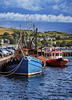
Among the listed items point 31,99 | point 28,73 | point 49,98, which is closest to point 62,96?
point 49,98

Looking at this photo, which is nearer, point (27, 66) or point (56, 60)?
point (27, 66)

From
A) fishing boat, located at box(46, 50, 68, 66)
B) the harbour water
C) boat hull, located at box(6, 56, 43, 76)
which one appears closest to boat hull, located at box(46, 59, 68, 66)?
fishing boat, located at box(46, 50, 68, 66)

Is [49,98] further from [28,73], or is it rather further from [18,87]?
[28,73]

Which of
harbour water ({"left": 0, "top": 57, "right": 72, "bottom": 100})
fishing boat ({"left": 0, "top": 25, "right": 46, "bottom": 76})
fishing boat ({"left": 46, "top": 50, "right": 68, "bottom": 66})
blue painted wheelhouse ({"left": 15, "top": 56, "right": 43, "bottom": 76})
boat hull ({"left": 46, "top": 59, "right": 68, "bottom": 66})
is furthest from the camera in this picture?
boat hull ({"left": 46, "top": 59, "right": 68, "bottom": 66})

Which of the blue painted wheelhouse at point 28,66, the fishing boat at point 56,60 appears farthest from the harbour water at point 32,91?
the fishing boat at point 56,60

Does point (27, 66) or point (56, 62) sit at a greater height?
point (27, 66)

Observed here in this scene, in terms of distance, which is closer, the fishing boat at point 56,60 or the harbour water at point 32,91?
the harbour water at point 32,91

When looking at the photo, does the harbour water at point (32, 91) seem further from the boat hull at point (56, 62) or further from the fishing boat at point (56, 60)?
the boat hull at point (56, 62)

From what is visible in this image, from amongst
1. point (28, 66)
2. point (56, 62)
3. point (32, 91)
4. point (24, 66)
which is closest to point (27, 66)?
point (28, 66)

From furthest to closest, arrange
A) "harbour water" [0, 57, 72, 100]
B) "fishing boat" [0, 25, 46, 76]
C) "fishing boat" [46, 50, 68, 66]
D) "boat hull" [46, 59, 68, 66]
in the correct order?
1. "boat hull" [46, 59, 68, 66]
2. "fishing boat" [46, 50, 68, 66]
3. "fishing boat" [0, 25, 46, 76]
4. "harbour water" [0, 57, 72, 100]

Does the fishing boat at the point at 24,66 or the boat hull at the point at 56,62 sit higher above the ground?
the fishing boat at the point at 24,66

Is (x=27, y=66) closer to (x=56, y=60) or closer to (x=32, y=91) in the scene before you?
(x=32, y=91)

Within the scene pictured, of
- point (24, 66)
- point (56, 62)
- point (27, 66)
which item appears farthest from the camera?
point (56, 62)

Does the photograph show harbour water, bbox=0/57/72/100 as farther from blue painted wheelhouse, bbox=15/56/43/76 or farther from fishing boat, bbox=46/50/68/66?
fishing boat, bbox=46/50/68/66
